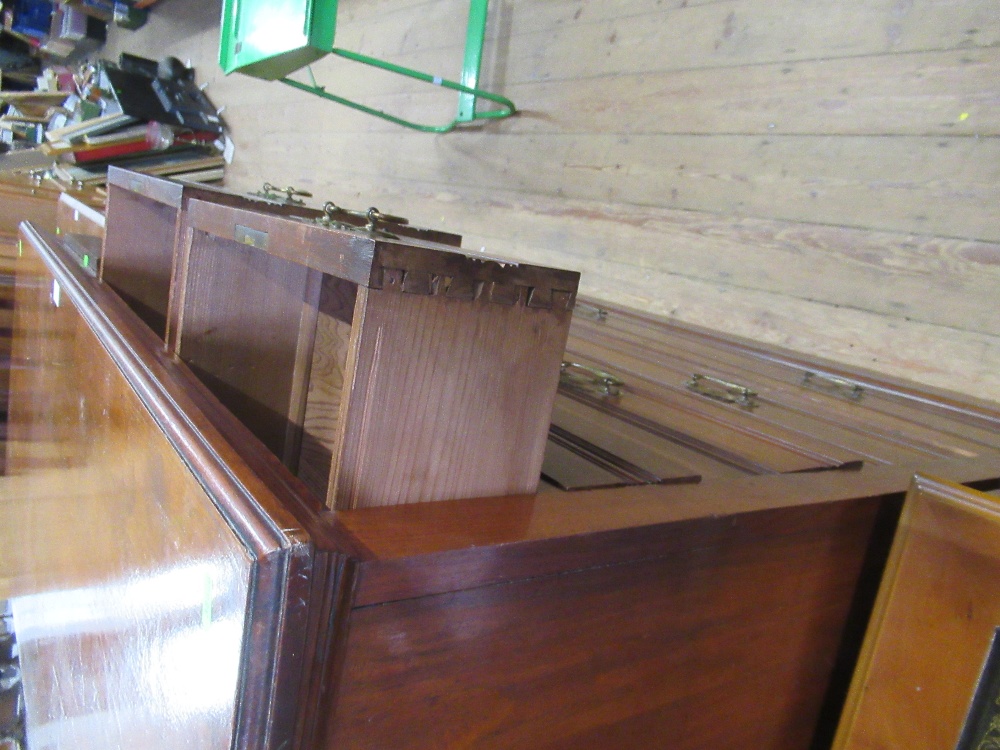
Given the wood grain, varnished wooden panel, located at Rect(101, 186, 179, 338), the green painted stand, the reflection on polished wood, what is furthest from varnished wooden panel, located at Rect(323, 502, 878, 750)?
the green painted stand

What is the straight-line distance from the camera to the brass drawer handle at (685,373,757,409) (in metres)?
1.00

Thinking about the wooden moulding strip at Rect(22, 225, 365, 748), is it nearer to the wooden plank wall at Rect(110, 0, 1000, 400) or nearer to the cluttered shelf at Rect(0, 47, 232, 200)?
the wooden plank wall at Rect(110, 0, 1000, 400)

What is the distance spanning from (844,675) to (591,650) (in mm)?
410

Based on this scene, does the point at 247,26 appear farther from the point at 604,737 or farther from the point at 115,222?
the point at 604,737

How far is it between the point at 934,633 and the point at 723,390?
47 cm

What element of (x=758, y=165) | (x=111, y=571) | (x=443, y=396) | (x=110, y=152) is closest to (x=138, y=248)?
(x=111, y=571)

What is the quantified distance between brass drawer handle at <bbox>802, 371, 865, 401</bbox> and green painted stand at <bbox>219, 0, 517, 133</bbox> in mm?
1479

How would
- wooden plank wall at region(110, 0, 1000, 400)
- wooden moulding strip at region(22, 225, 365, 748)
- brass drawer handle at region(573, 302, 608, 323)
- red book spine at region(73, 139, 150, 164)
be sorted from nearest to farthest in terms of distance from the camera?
1. wooden moulding strip at region(22, 225, 365, 748)
2. wooden plank wall at region(110, 0, 1000, 400)
3. brass drawer handle at region(573, 302, 608, 323)
4. red book spine at region(73, 139, 150, 164)

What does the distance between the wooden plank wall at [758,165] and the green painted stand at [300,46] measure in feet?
0.23

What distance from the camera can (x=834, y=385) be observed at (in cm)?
126

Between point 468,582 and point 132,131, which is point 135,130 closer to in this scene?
point 132,131

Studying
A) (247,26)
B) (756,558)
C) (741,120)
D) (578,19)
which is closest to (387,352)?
(756,558)

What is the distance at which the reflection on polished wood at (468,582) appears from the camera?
41cm

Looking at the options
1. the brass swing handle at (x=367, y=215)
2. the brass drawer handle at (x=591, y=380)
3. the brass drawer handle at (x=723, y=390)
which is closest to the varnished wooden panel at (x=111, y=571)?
the brass swing handle at (x=367, y=215)
